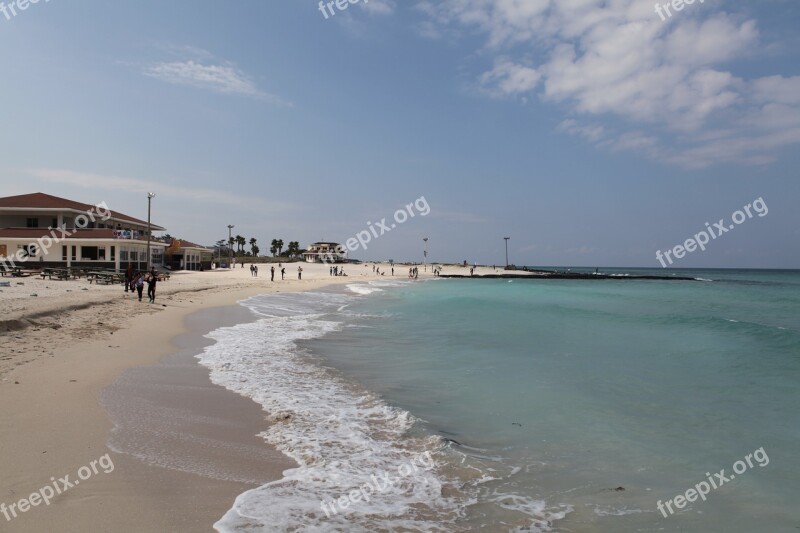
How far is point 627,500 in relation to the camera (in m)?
4.79

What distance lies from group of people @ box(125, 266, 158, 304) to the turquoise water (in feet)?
30.4

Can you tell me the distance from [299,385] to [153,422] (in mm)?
2941

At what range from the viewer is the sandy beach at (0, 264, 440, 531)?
12.4 ft

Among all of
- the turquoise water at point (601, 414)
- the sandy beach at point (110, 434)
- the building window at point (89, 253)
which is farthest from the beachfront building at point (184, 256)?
the sandy beach at point (110, 434)

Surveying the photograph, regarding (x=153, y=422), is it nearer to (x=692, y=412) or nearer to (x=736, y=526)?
(x=736, y=526)

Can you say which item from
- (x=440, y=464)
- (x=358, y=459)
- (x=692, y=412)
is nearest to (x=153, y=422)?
(x=358, y=459)

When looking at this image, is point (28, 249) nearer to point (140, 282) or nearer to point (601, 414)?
point (140, 282)

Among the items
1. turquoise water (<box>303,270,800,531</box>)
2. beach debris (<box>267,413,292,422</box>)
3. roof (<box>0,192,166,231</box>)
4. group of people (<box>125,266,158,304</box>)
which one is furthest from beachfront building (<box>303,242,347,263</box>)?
beach debris (<box>267,413,292,422</box>)

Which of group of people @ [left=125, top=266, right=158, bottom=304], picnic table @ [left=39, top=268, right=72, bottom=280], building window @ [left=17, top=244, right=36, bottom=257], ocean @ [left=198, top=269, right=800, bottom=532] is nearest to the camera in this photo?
ocean @ [left=198, top=269, right=800, bottom=532]

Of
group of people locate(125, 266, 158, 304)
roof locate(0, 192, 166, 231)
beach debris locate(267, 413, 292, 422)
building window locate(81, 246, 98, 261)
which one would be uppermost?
roof locate(0, 192, 166, 231)

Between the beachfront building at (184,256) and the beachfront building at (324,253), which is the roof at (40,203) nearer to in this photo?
the beachfront building at (184,256)

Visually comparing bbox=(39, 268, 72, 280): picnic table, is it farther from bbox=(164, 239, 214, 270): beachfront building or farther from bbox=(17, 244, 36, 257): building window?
bbox=(164, 239, 214, 270): beachfront building

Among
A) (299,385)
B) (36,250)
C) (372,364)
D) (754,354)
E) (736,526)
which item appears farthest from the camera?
(36,250)

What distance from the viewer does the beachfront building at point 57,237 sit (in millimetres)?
37375
